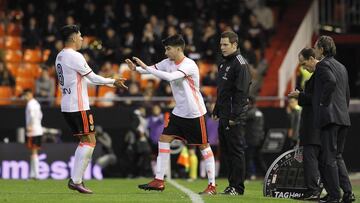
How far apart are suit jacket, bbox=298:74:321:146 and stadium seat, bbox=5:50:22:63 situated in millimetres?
15879

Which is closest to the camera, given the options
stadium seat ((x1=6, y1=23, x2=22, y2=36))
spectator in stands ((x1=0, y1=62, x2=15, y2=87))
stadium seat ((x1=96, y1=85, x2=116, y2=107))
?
stadium seat ((x1=96, y1=85, x2=116, y2=107))

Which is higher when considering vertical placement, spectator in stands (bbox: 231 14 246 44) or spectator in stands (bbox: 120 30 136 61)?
spectator in stands (bbox: 231 14 246 44)

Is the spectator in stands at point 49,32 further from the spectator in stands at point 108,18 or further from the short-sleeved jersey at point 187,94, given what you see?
the short-sleeved jersey at point 187,94

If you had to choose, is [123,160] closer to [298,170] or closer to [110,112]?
[110,112]

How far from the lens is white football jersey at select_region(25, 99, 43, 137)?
21.9 m

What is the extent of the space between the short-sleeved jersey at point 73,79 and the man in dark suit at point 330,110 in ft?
10.8

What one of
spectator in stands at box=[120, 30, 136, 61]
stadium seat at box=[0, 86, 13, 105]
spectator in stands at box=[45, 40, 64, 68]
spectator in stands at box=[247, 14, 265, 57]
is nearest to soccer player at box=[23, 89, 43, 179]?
stadium seat at box=[0, 86, 13, 105]

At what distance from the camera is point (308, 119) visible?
13.3 meters

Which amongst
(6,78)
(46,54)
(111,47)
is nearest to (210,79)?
(111,47)

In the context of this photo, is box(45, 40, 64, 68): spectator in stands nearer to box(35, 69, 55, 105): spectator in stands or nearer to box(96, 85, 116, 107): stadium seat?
box(35, 69, 55, 105): spectator in stands

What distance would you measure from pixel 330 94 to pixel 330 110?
0.75 ft

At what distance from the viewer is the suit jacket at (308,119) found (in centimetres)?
1304

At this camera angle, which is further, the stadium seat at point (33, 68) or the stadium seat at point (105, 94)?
the stadium seat at point (33, 68)

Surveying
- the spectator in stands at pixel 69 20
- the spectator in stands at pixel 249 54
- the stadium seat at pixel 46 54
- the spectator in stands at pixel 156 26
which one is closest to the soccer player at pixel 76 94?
the spectator in stands at pixel 249 54
